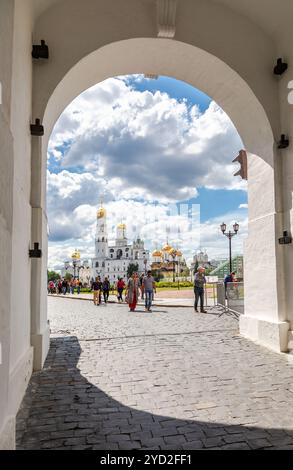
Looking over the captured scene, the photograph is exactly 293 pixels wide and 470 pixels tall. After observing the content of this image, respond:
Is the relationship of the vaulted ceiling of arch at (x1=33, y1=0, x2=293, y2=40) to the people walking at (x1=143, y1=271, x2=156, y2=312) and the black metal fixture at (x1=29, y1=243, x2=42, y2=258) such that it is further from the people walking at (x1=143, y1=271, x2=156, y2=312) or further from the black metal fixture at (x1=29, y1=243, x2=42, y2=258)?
the people walking at (x1=143, y1=271, x2=156, y2=312)

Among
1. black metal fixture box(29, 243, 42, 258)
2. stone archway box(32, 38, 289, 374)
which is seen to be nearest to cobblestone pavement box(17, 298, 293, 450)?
stone archway box(32, 38, 289, 374)

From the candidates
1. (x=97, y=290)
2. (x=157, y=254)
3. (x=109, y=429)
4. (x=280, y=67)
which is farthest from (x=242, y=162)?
(x=157, y=254)

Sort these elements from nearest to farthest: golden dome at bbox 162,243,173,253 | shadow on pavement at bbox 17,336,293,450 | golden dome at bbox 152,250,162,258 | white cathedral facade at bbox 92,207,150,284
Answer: shadow on pavement at bbox 17,336,293,450
golden dome at bbox 162,243,173,253
golden dome at bbox 152,250,162,258
white cathedral facade at bbox 92,207,150,284

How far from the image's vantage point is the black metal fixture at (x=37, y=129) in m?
6.12

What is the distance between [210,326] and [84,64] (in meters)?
7.07

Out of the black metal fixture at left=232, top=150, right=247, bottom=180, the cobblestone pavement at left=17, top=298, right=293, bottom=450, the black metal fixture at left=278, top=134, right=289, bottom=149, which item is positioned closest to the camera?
the cobblestone pavement at left=17, top=298, right=293, bottom=450

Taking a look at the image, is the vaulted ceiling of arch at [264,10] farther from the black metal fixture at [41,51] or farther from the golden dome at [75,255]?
the golden dome at [75,255]

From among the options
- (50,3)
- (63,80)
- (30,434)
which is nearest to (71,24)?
(50,3)

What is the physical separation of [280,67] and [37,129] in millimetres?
4585

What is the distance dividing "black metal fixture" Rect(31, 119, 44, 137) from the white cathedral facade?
362ft

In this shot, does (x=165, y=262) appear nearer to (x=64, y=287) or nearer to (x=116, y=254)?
(x=116, y=254)

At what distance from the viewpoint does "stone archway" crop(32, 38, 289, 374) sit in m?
6.38

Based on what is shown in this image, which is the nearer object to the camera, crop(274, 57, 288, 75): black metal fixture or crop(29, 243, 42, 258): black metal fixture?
crop(29, 243, 42, 258): black metal fixture

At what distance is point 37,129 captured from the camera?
242 inches
